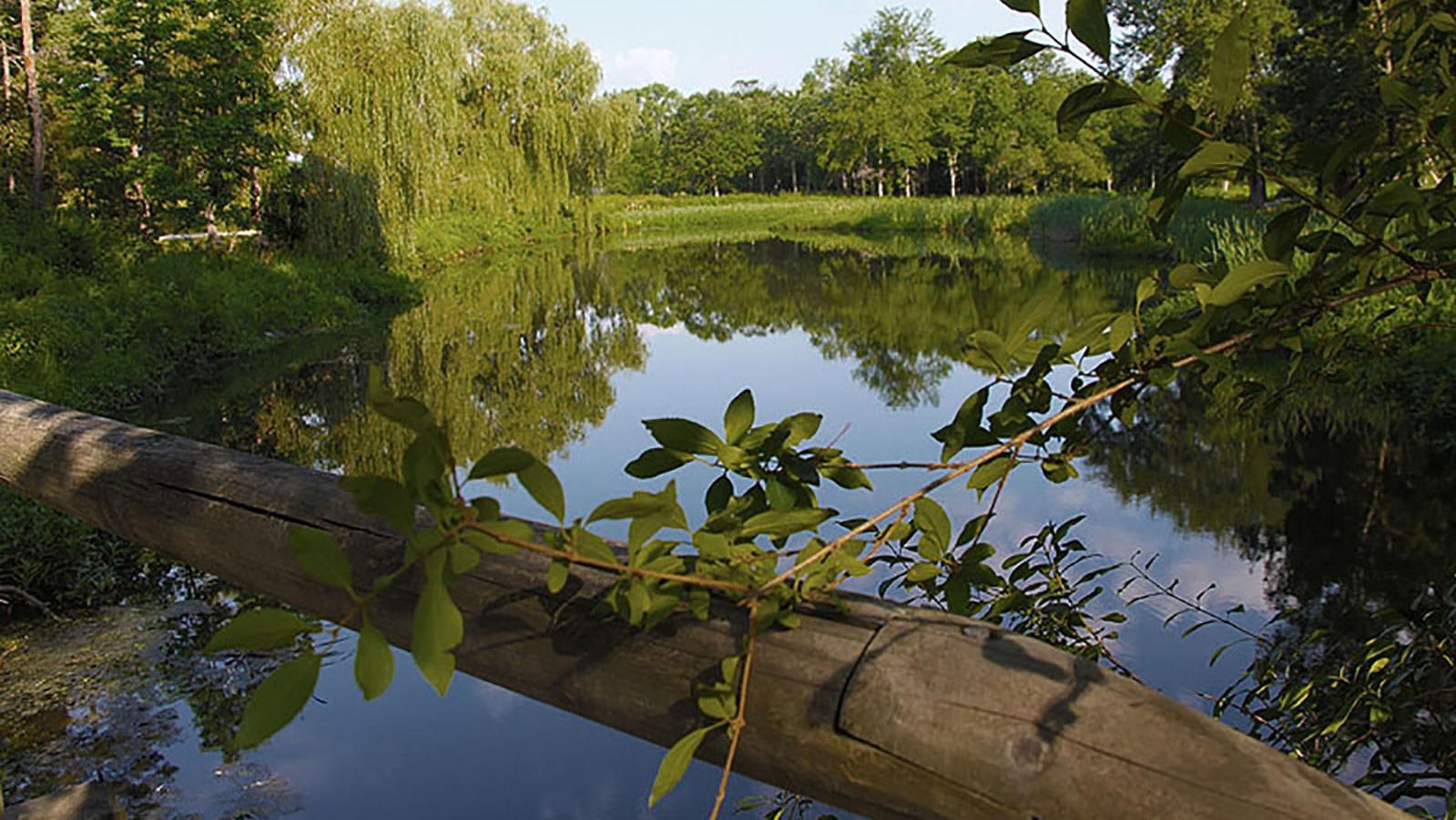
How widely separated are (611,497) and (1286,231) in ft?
17.9

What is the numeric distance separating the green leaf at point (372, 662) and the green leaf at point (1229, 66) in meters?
0.61

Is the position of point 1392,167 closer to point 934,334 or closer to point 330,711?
point 330,711

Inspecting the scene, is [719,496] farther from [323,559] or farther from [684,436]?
[323,559]

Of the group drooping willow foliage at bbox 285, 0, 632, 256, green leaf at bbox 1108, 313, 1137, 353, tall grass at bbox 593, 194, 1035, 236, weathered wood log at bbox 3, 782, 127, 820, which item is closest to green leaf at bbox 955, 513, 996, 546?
green leaf at bbox 1108, 313, 1137, 353

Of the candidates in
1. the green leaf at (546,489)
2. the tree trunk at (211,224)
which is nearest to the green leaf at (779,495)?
the green leaf at (546,489)

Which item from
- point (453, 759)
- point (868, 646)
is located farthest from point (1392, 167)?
point (453, 759)

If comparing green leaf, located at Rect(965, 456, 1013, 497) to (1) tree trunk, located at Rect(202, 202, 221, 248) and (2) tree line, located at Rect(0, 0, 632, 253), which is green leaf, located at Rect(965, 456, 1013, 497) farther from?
(1) tree trunk, located at Rect(202, 202, 221, 248)

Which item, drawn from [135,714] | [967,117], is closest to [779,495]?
[135,714]

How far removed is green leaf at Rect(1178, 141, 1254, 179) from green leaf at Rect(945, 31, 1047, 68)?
134 mm

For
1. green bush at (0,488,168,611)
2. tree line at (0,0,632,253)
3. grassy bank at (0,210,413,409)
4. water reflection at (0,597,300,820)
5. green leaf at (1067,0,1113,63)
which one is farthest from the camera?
tree line at (0,0,632,253)

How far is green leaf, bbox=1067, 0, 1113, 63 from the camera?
67 cm

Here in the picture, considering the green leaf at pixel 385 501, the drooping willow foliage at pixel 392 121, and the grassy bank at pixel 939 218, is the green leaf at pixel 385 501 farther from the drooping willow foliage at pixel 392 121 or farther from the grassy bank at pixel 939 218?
the drooping willow foliage at pixel 392 121

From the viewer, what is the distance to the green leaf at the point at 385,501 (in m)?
0.48

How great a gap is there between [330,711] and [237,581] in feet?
12.2
